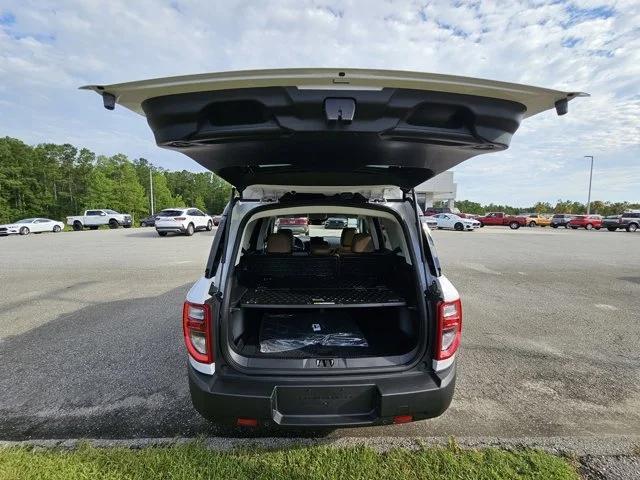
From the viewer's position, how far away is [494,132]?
171 cm

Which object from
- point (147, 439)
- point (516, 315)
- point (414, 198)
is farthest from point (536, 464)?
point (516, 315)

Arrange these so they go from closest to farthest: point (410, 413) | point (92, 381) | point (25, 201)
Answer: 1. point (410, 413)
2. point (92, 381)
3. point (25, 201)

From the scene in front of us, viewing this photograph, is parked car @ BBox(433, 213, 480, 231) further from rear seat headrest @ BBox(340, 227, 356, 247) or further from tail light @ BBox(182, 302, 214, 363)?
tail light @ BBox(182, 302, 214, 363)

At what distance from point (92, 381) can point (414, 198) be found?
329cm

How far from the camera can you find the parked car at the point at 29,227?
79.0 feet

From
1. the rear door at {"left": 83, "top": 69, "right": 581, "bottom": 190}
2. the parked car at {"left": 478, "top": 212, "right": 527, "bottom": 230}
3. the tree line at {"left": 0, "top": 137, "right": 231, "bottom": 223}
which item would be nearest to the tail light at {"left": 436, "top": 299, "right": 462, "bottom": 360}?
the rear door at {"left": 83, "top": 69, "right": 581, "bottom": 190}

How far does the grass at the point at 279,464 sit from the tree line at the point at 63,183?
5850cm

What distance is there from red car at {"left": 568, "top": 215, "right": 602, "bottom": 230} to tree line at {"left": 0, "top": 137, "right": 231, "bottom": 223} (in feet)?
196

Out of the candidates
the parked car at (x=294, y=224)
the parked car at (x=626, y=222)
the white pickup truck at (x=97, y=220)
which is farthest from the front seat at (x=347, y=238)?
the parked car at (x=626, y=222)

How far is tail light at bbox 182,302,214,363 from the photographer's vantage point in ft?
6.62

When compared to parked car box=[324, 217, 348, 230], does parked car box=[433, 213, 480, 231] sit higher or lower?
lower

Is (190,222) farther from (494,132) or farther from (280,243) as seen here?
(494,132)

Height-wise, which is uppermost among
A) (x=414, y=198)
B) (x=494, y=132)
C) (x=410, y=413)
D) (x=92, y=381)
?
(x=494, y=132)

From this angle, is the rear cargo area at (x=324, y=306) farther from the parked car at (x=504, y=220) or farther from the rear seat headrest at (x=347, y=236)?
the parked car at (x=504, y=220)
